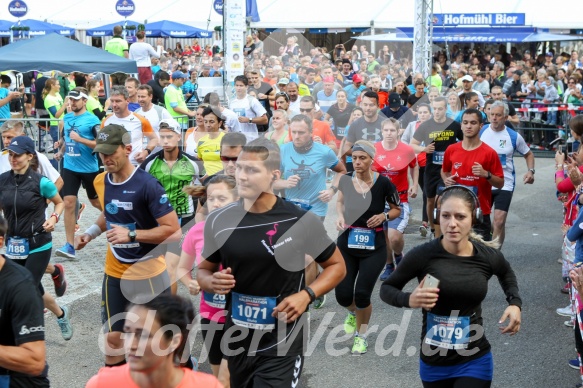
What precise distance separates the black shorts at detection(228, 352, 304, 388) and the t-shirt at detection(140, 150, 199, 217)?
3.60 meters

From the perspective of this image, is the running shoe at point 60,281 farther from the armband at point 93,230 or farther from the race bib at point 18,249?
the armband at point 93,230

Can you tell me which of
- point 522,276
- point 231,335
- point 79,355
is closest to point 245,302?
point 231,335

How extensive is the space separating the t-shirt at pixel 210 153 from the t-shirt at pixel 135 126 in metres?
0.94

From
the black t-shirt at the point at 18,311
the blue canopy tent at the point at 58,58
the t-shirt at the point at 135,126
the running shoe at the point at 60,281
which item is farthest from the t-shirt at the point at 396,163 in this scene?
the blue canopy tent at the point at 58,58

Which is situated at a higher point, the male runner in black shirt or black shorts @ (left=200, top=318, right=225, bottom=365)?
the male runner in black shirt

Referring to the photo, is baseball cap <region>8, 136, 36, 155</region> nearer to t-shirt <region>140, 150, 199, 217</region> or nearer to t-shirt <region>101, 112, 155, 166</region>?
t-shirt <region>140, 150, 199, 217</region>

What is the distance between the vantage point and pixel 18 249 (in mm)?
7188

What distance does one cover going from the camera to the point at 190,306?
3443 mm

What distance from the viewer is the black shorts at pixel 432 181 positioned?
10.7 metres

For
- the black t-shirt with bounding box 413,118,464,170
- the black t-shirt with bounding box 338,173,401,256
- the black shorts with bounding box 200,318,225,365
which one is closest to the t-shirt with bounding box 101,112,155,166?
the black t-shirt with bounding box 338,173,401,256

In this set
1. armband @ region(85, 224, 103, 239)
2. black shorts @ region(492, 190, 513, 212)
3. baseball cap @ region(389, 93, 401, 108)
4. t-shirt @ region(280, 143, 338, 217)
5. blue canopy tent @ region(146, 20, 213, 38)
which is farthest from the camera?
blue canopy tent @ region(146, 20, 213, 38)

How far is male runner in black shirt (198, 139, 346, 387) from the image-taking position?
441 cm

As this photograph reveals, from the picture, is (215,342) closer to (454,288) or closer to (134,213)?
(134,213)

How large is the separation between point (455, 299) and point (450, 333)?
19cm
